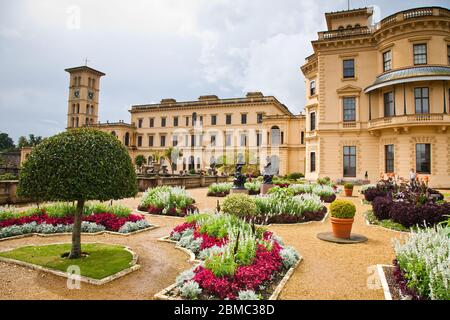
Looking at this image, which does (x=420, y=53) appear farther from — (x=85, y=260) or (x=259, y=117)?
(x=259, y=117)

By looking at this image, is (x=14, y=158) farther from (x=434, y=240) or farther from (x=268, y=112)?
(x=434, y=240)

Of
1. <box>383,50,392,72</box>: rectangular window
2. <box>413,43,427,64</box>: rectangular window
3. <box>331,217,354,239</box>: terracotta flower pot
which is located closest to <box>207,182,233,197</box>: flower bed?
<box>331,217,354,239</box>: terracotta flower pot


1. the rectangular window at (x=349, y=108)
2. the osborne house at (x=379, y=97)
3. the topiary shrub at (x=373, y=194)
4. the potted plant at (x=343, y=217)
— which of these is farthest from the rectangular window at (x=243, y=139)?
the potted plant at (x=343, y=217)

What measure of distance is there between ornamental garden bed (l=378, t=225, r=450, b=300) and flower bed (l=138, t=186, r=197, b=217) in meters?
8.78

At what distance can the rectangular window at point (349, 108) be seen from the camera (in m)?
28.2

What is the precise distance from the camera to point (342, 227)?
27.6ft

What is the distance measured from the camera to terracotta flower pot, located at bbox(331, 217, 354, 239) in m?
8.33

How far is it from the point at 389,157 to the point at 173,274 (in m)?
26.0

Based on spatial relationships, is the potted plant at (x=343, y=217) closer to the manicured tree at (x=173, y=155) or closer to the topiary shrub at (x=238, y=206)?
the topiary shrub at (x=238, y=206)

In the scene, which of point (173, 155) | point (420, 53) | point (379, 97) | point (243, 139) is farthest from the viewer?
point (173, 155)

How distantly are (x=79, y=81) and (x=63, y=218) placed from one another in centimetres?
7400

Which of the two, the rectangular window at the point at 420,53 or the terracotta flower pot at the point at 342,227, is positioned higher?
the rectangular window at the point at 420,53

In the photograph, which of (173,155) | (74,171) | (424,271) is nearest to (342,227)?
(424,271)

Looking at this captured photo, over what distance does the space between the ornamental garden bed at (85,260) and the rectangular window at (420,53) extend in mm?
28066
